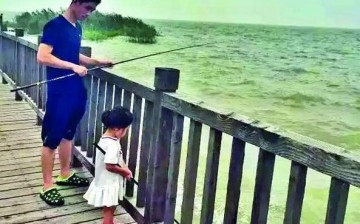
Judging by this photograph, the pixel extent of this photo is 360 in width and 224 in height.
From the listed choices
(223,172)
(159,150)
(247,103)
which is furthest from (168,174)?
(247,103)

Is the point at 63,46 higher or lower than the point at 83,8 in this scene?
lower

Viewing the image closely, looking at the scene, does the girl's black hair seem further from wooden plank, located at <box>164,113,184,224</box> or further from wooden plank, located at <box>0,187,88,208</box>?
wooden plank, located at <box>0,187,88,208</box>

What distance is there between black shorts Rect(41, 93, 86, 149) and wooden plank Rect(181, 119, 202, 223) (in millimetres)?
912

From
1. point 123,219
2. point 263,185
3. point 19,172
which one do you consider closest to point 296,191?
point 263,185

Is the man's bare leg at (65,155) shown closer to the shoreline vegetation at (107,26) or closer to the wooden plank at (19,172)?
the wooden plank at (19,172)

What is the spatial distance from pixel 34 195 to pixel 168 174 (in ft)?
3.40

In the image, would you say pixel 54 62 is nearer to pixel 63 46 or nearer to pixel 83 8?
pixel 63 46

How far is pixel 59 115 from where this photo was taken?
8.62 ft

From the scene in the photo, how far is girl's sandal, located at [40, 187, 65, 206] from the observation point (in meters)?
2.72

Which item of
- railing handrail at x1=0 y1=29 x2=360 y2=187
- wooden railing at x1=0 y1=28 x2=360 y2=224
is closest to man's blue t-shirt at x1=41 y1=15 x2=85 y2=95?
wooden railing at x1=0 y1=28 x2=360 y2=224

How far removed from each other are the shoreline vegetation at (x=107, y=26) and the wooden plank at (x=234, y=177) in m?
28.7

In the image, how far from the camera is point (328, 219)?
4.53ft

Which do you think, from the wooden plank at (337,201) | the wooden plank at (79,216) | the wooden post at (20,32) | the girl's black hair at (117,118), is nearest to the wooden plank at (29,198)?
the wooden plank at (79,216)

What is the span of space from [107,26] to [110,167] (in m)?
34.5
